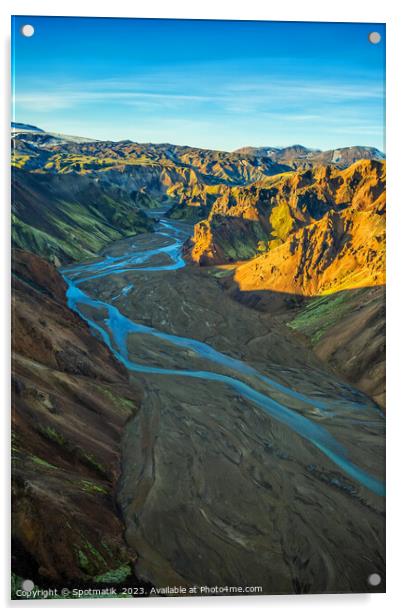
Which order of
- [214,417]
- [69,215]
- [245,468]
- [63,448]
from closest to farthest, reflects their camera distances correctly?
[63,448], [245,468], [214,417], [69,215]

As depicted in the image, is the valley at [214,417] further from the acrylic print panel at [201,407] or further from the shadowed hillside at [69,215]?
the shadowed hillside at [69,215]

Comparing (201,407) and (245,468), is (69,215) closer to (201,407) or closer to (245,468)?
(201,407)

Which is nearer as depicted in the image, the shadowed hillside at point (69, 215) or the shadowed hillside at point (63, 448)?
the shadowed hillside at point (63, 448)

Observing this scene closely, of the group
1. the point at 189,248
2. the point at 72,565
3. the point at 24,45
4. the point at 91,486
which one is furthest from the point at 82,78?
the point at 189,248

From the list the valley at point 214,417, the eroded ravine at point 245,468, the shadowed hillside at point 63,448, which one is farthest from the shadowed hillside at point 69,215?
the eroded ravine at point 245,468

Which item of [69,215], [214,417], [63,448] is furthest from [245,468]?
[69,215]

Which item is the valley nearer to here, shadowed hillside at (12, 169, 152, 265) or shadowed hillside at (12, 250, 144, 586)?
shadowed hillside at (12, 250, 144, 586)

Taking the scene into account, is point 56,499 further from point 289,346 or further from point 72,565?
point 289,346

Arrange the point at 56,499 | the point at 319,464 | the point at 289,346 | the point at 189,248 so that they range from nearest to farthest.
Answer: the point at 56,499 < the point at 319,464 < the point at 289,346 < the point at 189,248
